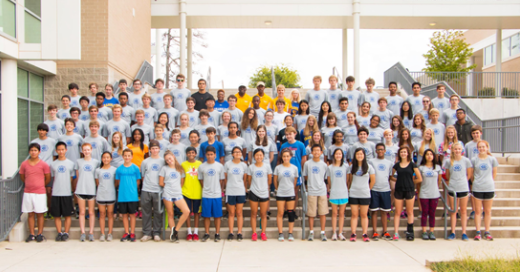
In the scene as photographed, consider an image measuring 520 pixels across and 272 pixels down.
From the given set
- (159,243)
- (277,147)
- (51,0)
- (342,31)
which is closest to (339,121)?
(277,147)

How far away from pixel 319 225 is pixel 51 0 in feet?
26.4

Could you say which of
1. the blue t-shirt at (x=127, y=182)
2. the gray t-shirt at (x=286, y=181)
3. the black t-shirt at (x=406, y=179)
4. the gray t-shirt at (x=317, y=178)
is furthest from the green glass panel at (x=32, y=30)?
the black t-shirt at (x=406, y=179)

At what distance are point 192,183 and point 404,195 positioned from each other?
4.05m

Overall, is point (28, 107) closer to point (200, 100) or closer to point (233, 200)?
point (200, 100)

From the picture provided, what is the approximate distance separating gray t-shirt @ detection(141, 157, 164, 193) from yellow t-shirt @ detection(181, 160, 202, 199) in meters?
0.47

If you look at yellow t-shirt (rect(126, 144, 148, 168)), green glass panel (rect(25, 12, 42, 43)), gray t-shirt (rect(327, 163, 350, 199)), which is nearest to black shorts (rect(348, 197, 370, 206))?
gray t-shirt (rect(327, 163, 350, 199))

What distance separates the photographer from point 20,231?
24.8 ft

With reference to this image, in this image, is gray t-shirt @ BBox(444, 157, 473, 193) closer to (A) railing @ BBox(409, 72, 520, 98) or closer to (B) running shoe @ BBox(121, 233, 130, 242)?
(B) running shoe @ BBox(121, 233, 130, 242)

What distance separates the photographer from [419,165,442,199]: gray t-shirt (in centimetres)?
777

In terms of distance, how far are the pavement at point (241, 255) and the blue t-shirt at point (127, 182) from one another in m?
0.83

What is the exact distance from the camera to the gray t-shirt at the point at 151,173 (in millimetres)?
7508

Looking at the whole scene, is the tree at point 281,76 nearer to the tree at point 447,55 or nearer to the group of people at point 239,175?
the tree at point 447,55

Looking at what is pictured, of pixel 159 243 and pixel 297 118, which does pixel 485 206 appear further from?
pixel 159 243

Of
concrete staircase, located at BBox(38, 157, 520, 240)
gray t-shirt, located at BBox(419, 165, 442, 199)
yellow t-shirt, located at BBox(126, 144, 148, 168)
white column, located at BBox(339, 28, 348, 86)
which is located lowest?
Result: concrete staircase, located at BBox(38, 157, 520, 240)
